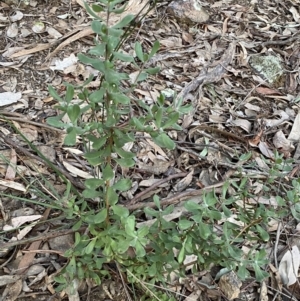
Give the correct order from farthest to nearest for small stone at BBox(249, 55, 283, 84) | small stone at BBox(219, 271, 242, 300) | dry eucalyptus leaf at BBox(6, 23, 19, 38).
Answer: small stone at BBox(249, 55, 283, 84) < dry eucalyptus leaf at BBox(6, 23, 19, 38) < small stone at BBox(219, 271, 242, 300)

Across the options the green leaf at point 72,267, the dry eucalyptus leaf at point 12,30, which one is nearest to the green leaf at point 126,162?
the green leaf at point 72,267

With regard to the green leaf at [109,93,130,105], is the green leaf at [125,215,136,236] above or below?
below

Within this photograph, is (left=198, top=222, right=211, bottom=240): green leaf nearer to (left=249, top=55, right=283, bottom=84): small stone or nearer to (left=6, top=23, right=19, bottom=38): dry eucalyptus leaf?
(left=249, top=55, right=283, bottom=84): small stone

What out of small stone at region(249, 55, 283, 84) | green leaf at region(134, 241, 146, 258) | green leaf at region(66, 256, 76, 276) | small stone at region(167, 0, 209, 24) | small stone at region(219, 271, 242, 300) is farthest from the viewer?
small stone at region(167, 0, 209, 24)

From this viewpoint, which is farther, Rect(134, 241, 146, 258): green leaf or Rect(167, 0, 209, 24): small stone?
Rect(167, 0, 209, 24): small stone

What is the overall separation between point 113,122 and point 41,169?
670mm

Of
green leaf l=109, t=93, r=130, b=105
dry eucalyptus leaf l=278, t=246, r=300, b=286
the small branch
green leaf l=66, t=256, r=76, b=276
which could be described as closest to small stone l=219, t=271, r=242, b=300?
dry eucalyptus leaf l=278, t=246, r=300, b=286

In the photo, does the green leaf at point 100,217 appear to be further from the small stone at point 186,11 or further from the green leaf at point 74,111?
the small stone at point 186,11

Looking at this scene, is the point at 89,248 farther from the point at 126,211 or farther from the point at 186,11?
the point at 186,11

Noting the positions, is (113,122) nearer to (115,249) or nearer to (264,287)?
(115,249)

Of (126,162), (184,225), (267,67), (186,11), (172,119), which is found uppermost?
(172,119)

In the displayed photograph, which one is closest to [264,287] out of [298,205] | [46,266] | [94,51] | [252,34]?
[298,205]

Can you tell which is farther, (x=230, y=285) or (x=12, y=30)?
(x=12, y=30)

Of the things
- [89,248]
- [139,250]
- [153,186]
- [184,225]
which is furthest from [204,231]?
[153,186]
